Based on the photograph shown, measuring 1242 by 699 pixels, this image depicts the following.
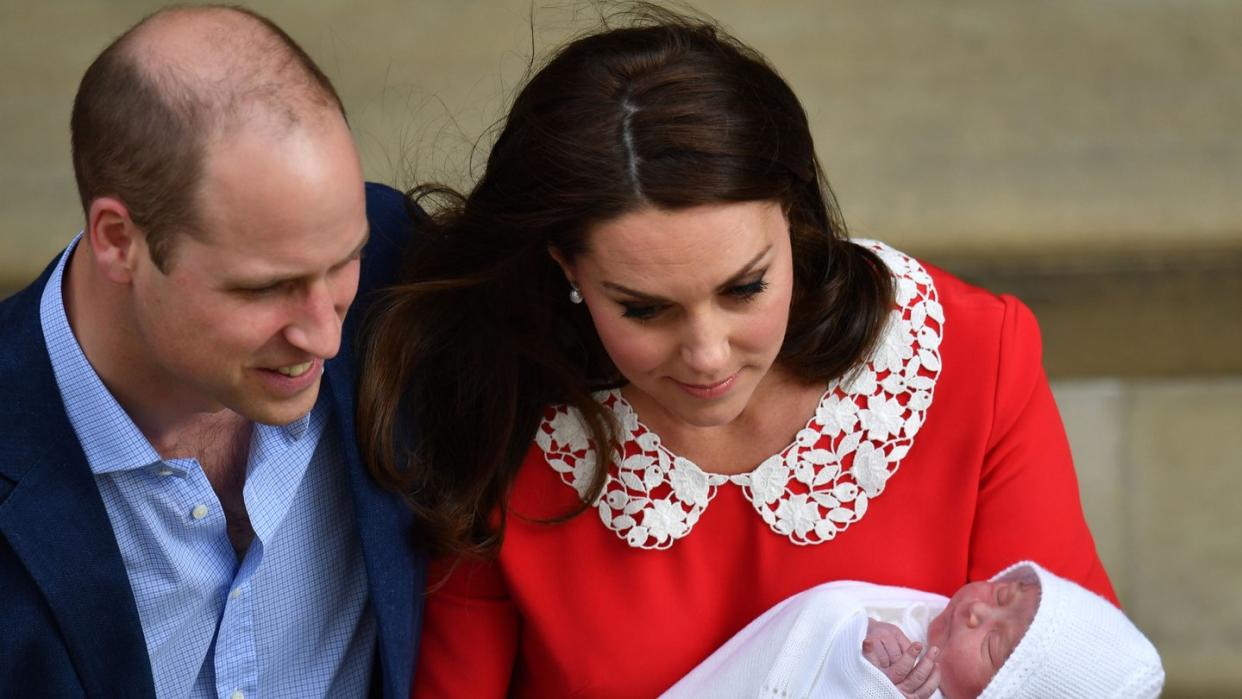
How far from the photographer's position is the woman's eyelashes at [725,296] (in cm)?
191

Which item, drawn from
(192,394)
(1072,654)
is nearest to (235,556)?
(192,394)

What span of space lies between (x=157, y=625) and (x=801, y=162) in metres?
1.00

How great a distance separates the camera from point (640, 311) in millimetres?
1922

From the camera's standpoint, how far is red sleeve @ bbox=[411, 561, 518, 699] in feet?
7.32

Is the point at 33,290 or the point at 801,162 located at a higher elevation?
the point at 801,162

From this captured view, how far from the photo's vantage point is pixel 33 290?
6.45 ft

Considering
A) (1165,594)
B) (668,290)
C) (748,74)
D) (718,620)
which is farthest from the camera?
(1165,594)

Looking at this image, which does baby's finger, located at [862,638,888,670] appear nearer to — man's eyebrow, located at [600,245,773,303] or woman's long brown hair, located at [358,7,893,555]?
woman's long brown hair, located at [358,7,893,555]

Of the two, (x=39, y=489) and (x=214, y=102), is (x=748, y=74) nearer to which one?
(x=214, y=102)

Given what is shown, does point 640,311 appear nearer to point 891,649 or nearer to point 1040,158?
point 891,649

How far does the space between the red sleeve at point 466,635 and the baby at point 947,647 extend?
0.29 metres

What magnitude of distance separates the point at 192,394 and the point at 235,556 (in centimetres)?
24

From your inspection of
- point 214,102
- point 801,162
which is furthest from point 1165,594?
point 214,102

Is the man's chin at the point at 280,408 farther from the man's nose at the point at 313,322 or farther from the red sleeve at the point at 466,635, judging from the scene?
the red sleeve at the point at 466,635
